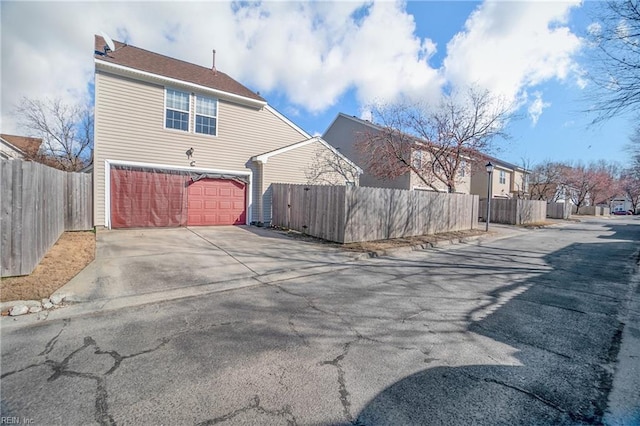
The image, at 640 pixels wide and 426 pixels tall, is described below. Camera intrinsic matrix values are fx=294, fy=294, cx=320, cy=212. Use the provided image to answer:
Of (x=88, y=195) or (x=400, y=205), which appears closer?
(x=88, y=195)

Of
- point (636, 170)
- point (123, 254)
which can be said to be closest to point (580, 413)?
point (123, 254)

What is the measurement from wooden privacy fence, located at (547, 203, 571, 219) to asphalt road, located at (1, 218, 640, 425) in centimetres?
3471

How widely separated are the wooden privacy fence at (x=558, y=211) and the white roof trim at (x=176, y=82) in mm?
35139

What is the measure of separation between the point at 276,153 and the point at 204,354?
480 inches

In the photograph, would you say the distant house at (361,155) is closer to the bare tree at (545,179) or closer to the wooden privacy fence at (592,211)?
the bare tree at (545,179)

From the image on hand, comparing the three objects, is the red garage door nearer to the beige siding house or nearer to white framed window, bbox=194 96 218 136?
the beige siding house

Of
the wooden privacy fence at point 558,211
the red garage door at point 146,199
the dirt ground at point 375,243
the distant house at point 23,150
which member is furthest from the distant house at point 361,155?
the distant house at point 23,150

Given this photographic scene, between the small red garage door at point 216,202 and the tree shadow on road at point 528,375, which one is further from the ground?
the small red garage door at point 216,202

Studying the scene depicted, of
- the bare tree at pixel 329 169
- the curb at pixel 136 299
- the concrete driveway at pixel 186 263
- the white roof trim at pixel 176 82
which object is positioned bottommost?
the curb at pixel 136 299

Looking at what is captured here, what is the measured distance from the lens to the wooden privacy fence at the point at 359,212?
10.1 meters

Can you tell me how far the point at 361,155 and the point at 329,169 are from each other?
5.61 m

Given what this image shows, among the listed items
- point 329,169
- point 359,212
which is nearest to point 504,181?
point 329,169

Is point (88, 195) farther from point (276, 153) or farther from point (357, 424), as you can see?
point (357, 424)

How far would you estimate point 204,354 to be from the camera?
123 inches
